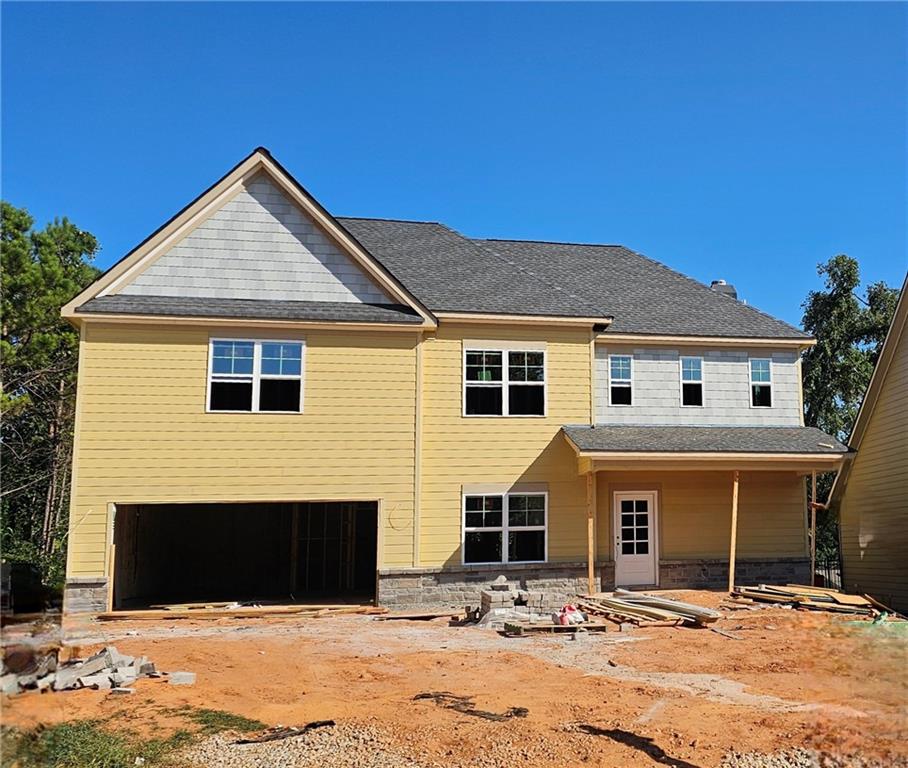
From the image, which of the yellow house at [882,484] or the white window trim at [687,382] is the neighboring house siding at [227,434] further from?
the yellow house at [882,484]

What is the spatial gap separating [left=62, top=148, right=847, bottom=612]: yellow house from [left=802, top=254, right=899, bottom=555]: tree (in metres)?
14.7

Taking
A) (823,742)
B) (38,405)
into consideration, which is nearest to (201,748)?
(823,742)

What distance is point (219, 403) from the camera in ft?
51.2

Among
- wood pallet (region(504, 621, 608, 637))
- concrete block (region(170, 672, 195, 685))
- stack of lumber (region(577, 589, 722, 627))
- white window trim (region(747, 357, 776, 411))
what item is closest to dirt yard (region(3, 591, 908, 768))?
concrete block (region(170, 672, 195, 685))

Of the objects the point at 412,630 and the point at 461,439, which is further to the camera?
the point at 461,439

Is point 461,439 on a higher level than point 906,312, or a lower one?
lower

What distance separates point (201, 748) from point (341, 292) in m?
11.1

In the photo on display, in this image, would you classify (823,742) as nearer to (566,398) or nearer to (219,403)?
(566,398)

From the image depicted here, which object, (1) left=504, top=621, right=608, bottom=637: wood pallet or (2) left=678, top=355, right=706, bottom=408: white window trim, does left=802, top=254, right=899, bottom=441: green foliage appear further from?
(1) left=504, top=621, right=608, bottom=637: wood pallet

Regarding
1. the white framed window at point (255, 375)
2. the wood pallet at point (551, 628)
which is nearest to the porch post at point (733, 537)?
the wood pallet at point (551, 628)

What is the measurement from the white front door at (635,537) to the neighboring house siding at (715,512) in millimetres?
183

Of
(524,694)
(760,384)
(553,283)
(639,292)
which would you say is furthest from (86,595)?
(760,384)

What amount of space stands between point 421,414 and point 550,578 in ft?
15.0

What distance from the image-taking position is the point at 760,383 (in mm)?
19312
